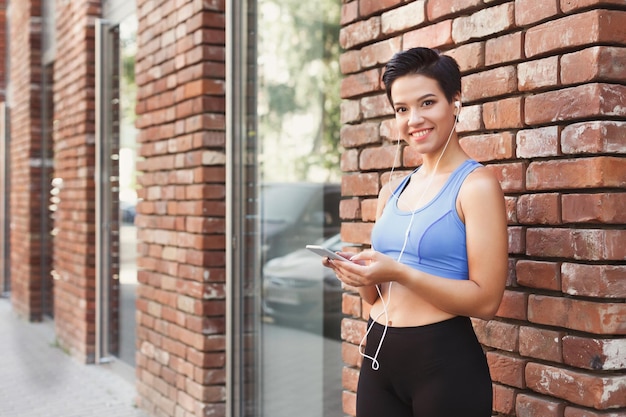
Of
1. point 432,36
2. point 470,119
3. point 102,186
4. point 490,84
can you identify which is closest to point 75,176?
point 102,186

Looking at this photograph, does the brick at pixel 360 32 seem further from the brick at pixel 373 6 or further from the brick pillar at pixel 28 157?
the brick pillar at pixel 28 157

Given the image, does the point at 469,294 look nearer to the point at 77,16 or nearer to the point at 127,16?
the point at 127,16

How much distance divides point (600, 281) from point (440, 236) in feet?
1.46

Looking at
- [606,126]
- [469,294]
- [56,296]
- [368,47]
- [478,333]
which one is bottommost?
[56,296]

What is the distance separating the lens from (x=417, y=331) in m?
2.17

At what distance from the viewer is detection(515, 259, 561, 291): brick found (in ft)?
7.65

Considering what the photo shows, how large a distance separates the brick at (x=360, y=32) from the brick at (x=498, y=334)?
120cm

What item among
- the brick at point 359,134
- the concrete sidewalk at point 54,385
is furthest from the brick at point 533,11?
the concrete sidewalk at point 54,385

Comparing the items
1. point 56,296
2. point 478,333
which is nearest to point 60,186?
point 56,296

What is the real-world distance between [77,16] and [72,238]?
213cm

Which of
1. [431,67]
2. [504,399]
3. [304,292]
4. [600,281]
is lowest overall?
[504,399]

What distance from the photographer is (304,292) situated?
179 inches

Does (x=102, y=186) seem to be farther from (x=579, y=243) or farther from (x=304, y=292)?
(x=579, y=243)

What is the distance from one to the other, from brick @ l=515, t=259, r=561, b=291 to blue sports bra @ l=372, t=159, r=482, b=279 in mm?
317
